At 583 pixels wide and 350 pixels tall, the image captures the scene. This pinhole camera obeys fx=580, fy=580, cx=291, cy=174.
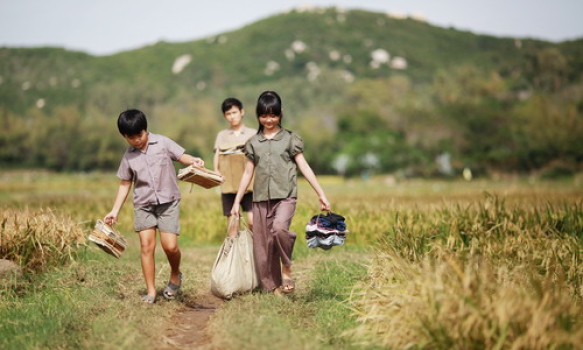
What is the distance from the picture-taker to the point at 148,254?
5.89 meters

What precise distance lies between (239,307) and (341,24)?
198811 mm

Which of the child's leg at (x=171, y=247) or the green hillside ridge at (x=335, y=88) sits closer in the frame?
the child's leg at (x=171, y=247)

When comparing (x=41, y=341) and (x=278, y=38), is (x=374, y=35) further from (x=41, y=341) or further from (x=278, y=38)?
(x=41, y=341)

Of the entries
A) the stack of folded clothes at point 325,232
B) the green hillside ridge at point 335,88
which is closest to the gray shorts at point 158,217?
the stack of folded clothes at point 325,232

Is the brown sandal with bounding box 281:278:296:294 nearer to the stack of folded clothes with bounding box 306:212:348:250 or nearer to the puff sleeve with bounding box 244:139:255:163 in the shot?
the stack of folded clothes with bounding box 306:212:348:250

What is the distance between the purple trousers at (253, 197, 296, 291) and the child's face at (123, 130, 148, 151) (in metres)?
1.29

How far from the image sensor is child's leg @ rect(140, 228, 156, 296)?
5.87m

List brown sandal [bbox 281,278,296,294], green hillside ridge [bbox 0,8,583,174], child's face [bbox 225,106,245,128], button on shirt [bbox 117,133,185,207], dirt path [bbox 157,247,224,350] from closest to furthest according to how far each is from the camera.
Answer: dirt path [bbox 157,247,224,350]
button on shirt [bbox 117,133,185,207]
brown sandal [bbox 281,278,296,294]
child's face [bbox 225,106,245,128]
green hillside ridge [bbox 0,8,583,174]

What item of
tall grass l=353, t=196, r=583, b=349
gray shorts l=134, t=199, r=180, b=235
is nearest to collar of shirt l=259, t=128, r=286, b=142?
gray shorts l=134, t=199, r=180, b=235

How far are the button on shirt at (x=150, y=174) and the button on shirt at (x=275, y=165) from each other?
0.88 metres

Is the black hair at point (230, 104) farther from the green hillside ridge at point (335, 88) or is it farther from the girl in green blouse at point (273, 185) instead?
the green hillside ridge at point (335, 88)

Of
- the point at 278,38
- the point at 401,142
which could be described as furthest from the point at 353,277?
the point at 278,38

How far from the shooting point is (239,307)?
5477mm

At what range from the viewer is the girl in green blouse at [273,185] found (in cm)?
595
